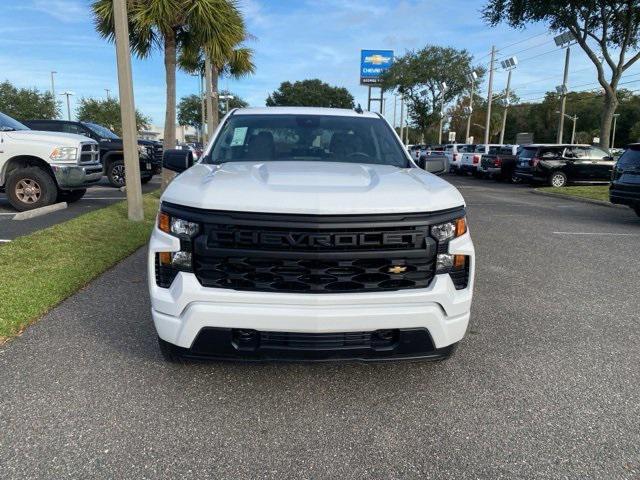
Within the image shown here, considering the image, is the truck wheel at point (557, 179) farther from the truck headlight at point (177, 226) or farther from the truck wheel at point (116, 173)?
the truck headlight at point (177, 226)

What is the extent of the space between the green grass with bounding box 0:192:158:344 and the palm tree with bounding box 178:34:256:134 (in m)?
5.76

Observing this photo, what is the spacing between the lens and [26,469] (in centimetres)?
233

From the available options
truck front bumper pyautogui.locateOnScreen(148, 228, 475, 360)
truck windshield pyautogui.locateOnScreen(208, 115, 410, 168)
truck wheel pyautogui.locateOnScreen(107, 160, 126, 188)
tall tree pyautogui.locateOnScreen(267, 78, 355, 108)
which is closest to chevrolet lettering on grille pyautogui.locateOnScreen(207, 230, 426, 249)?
truck front bumper pyautogui.locateOnScreen(148, 228, 475, 360)

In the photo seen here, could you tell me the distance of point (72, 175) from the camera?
32.3 ft

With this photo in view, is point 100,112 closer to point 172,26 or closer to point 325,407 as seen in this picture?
point 172,26

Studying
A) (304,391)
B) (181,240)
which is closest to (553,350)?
(304,391)

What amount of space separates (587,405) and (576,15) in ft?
71.1

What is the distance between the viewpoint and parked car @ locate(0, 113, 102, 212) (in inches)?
373

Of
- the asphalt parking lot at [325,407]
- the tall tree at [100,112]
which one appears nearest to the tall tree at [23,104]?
the tall tree at [100,112]

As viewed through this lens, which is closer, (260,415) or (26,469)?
(26,469)

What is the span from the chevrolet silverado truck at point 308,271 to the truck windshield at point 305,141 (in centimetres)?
122

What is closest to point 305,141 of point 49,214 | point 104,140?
point 49,214

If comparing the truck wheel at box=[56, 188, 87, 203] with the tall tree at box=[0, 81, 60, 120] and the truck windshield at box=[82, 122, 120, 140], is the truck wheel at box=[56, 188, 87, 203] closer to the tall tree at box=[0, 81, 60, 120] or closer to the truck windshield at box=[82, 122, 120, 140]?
the truck windshield at box=[82, 122, 120, 140]

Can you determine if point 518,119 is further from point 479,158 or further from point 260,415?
point 260,415
